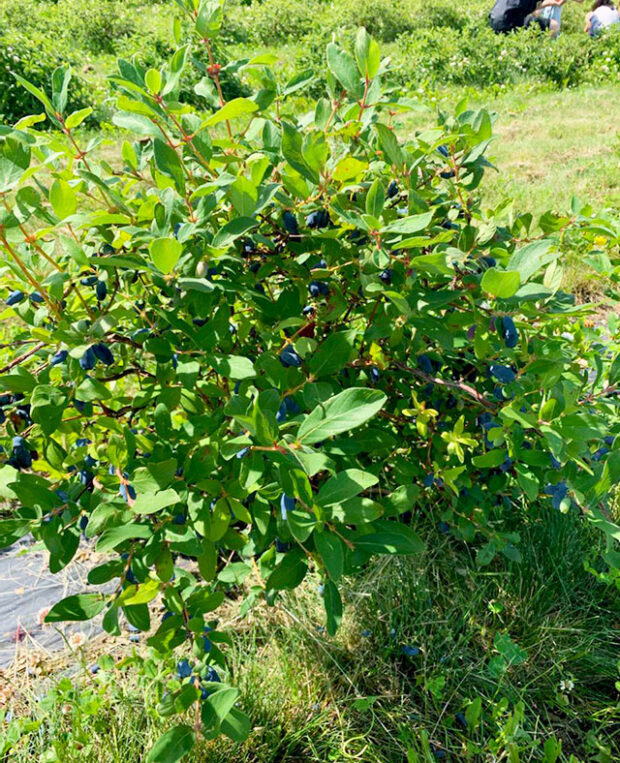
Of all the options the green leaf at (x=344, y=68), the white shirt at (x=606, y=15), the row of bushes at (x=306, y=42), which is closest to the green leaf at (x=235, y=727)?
the green leaf at (x=344, y=68)

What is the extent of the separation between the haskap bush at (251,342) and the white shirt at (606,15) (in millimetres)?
10795

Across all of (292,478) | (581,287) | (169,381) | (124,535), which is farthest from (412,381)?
(581,287)

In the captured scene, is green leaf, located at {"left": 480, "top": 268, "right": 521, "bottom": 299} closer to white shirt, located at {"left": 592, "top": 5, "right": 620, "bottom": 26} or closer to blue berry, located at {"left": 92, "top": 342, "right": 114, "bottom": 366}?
blue berry, located at {"left": 92, "top": 342, "right": 114, "bottom": 366}

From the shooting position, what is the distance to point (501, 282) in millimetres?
985

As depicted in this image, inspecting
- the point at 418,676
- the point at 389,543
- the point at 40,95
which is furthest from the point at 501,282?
the point at 418,676

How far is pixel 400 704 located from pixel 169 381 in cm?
99

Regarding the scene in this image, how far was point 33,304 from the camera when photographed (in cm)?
125

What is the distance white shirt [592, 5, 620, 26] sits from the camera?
Answer: 32.9 ft

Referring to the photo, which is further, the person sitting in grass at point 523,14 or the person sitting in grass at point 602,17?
the person sitting in grass at point 523,14

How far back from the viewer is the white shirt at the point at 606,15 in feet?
32.9

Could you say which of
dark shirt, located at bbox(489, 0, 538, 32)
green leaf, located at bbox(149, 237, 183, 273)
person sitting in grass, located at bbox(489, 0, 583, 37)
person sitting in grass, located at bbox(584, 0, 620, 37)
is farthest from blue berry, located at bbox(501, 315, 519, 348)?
dark shirt, located at bbox(489, 0, 538, 32)

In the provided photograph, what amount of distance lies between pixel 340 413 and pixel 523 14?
12016 mm

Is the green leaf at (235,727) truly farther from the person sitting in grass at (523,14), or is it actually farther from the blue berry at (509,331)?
the person sitting in grass at (523,14)

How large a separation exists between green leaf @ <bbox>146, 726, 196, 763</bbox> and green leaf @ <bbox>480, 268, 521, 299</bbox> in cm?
95
